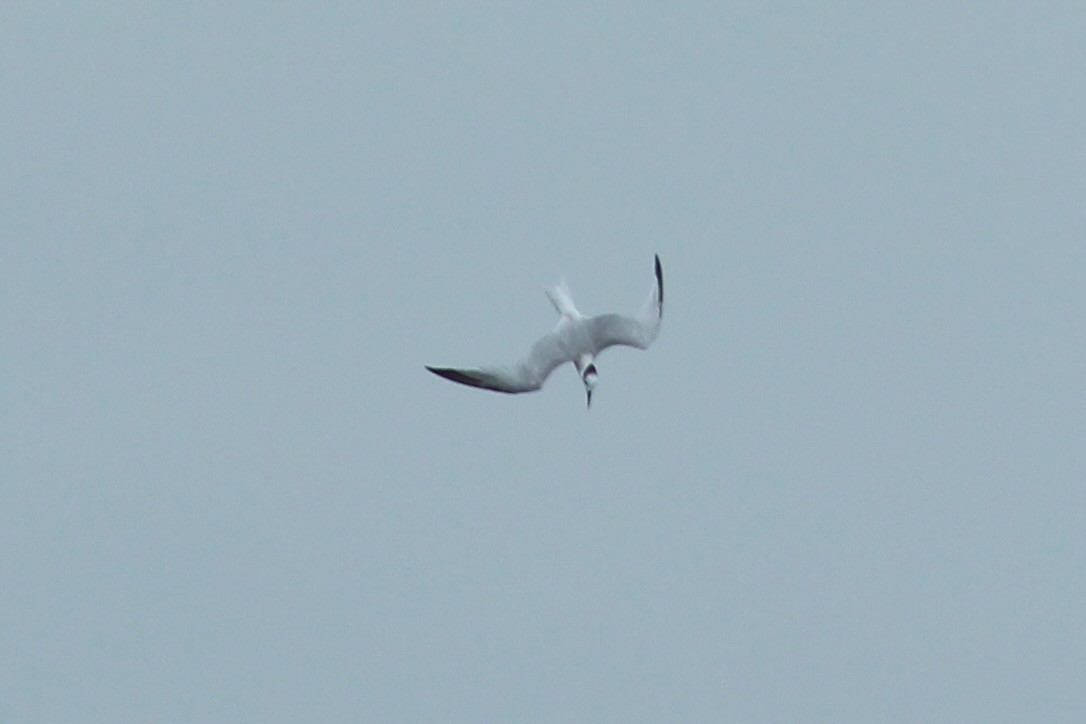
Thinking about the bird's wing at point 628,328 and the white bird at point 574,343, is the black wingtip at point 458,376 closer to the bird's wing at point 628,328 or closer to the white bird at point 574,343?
the white bird at point 574,343

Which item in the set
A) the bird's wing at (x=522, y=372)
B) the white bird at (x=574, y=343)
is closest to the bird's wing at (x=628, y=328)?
the white bird at (x=574, y=343)

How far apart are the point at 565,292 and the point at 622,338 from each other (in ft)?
7.71

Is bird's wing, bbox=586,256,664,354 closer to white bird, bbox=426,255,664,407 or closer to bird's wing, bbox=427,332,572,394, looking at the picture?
white bird, bbox=426,255,664,407

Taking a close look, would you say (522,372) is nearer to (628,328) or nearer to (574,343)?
(574,343)

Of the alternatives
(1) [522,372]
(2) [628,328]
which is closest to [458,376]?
(1) [522,372]

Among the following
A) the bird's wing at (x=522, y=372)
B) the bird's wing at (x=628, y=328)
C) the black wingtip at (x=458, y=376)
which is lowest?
the black wingtip at (x=458, y=376)

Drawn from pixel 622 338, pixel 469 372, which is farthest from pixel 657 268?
pixel 469 372

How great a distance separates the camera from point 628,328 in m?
59.1

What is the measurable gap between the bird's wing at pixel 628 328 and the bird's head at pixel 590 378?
711 mm

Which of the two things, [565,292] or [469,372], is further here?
[565,292]

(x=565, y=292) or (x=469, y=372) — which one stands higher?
(x=565, y=292)

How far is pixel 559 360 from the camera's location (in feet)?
191

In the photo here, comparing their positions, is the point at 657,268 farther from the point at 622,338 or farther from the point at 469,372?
the point at 469,372

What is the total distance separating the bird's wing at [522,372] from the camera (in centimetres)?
5666
